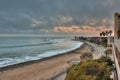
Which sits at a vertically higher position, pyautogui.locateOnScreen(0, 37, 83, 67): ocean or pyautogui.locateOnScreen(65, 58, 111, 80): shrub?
pyautogui.locateOnScreen(65, 58, 111, 80): shrub

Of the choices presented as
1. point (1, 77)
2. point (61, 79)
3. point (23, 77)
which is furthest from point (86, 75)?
point (1, 77)

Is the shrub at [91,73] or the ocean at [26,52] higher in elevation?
the shrub at [91,73]

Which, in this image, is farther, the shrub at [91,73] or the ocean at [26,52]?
the ocean at [26,52]

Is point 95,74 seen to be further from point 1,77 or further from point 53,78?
point 1,77

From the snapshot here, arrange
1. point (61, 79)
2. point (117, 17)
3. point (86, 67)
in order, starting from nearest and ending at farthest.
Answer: point (86, 67), point (61, 79), point (117, 17)

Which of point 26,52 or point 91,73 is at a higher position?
point 91,73

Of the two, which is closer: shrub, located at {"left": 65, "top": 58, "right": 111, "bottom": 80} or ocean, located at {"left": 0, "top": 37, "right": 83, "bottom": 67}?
shrub, located at {"left": 65, "top": 58, "right": 111, "bottom": 80}

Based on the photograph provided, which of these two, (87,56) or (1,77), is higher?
(87,56)

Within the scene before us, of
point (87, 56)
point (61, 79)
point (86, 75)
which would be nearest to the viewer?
point (86, 75)

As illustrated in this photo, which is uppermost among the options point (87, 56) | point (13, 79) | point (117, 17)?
point (117, 17)

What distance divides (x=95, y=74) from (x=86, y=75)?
683mm

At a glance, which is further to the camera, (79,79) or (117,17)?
(117,17)

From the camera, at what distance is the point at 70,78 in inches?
502

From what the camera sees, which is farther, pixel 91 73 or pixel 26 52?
→ pixel 26 52
